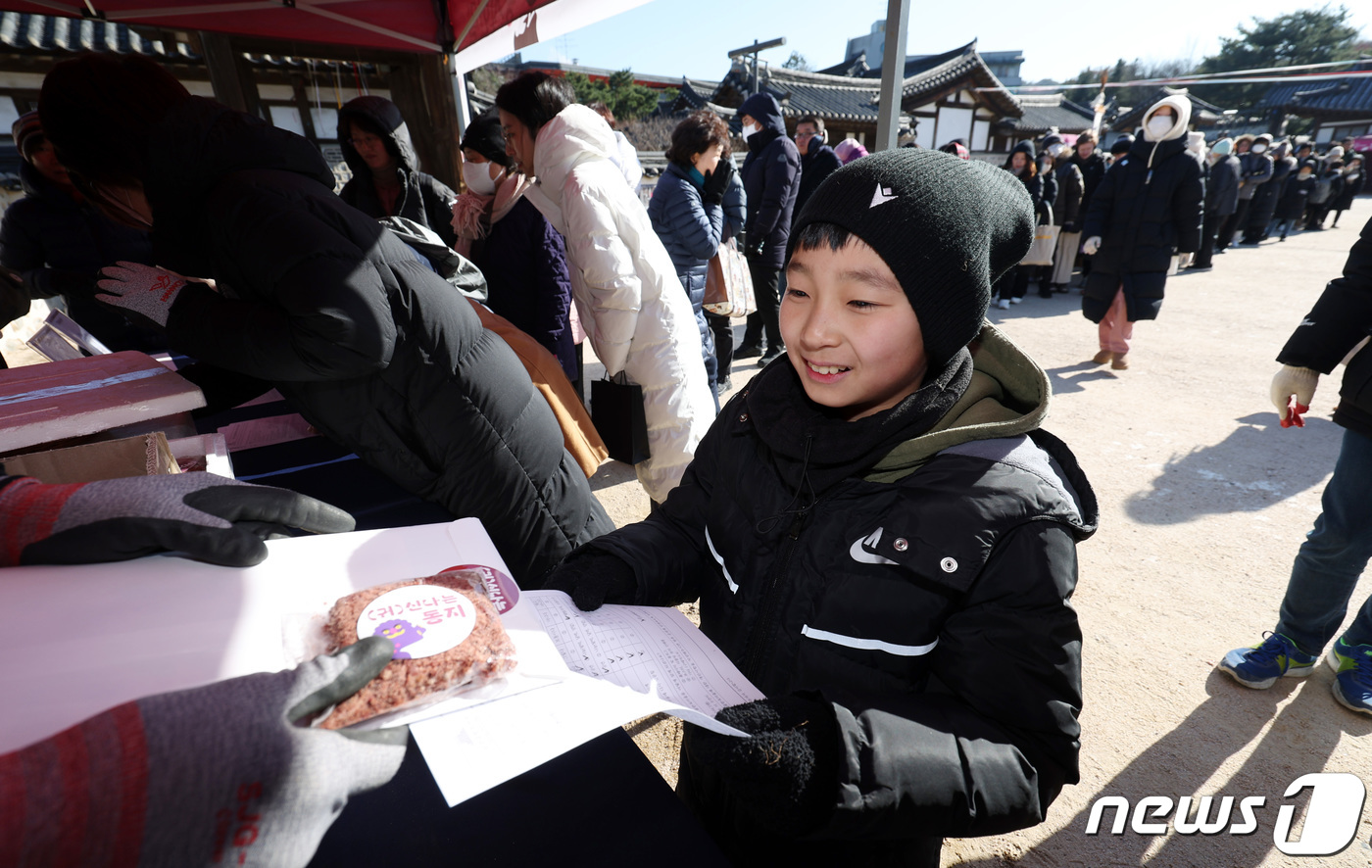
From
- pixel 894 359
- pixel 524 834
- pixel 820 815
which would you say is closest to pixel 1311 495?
pixel 894 359

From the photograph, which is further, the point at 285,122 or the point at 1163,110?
the point at 285,122

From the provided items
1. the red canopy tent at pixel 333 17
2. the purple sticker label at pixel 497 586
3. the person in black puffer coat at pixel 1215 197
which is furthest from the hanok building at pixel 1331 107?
the purple sticker label at pixel 497 586

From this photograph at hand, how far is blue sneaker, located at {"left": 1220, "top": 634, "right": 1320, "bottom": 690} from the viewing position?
1993 millimetres

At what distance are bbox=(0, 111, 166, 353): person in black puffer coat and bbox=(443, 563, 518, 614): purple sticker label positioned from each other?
293 cm

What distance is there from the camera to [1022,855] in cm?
155

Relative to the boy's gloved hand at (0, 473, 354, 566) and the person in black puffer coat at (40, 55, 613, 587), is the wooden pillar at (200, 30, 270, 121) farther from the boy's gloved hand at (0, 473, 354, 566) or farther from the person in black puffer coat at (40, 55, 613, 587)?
the boy's gloved hand at (0, 473, 354, 566)

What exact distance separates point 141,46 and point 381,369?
9.51 meters

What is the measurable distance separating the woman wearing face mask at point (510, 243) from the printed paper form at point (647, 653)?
2060 millimetres

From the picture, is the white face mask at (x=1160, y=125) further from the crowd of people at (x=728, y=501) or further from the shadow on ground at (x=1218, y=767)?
the shadow on ground at (x=1218, y=767)

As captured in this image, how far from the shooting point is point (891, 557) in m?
0.85

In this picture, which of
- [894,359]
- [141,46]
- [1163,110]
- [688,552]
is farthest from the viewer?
[141,46]

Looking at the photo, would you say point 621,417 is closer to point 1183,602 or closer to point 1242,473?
point 1183,602

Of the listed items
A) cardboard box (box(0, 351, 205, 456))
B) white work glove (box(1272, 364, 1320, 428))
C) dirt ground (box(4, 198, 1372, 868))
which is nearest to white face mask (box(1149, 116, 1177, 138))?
dirt ground (box(4, 198, 1372, 868))

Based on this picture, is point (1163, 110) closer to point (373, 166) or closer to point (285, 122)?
point (373, 166)
